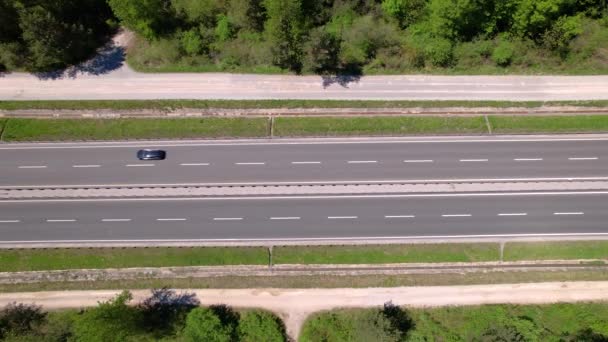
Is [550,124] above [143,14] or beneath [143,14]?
beneath

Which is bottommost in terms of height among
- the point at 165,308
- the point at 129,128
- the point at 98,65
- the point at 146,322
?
the point at 146,322

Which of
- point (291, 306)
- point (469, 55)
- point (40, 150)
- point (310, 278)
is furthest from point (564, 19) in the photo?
point (40, 150)

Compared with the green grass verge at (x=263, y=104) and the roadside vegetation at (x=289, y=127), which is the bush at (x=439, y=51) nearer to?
the green grass verge at (x=263, y=104)

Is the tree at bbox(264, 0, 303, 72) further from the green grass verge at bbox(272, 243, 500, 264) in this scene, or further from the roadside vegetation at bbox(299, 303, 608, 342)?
the roadside vegetation at bbox(299, 303, 608, 342)

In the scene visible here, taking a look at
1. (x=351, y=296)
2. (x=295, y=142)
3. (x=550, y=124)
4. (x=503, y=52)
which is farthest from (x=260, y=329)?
(x=503, y=52)

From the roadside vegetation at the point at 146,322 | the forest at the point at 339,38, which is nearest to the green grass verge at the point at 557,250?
the forest at the point at 339,38

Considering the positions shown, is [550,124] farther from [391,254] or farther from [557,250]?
[391,254]
